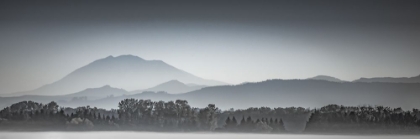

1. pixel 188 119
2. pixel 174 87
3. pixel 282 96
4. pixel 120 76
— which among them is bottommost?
pixel 188 119

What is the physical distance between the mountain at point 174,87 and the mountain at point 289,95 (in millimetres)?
50

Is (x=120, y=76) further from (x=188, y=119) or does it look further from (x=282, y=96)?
(x=282, y=96)

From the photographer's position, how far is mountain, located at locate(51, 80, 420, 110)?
647 cm

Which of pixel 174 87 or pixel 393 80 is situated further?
pixel 393 80

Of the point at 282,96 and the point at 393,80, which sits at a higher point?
the point at 393,80

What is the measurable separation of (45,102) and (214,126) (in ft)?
6.83

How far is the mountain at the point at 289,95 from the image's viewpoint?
6.47m

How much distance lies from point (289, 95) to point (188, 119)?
4.14ft

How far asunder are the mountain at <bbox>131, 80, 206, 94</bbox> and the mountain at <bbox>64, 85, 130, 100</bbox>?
0.18 m

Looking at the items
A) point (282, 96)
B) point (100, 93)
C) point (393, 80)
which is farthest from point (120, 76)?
point (393, 80)

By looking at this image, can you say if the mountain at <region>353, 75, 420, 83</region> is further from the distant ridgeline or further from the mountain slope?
the distant ridgeline

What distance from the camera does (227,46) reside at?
6.66m

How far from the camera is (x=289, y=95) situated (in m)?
6.48

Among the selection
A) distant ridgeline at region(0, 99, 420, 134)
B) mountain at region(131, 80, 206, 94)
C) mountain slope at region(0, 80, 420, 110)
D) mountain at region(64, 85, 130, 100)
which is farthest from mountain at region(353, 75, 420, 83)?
mountain at region(64, 85, 130, 100)
